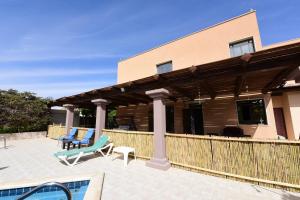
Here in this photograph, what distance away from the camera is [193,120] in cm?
1035

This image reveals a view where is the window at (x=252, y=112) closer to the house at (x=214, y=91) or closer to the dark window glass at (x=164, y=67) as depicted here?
the house at (x=214, y=91)

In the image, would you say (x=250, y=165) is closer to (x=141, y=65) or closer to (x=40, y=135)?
(x=141, y=65)

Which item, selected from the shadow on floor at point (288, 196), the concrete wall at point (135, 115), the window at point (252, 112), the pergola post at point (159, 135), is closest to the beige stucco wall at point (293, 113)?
the window at point (252, 112)

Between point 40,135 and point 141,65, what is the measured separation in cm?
1164

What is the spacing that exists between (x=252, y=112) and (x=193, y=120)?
11.5ft

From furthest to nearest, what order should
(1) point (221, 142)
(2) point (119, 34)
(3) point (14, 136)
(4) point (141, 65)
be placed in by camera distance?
(4) point (141, 65) → (3) point (14, 136) → (2) point (119, 34) → (1) point (221, 142)

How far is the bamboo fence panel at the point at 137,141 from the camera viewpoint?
636 cm

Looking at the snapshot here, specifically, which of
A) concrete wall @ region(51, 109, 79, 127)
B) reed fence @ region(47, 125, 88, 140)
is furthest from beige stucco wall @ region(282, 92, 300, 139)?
concrete wall @ region(51, 109, 79, 127)

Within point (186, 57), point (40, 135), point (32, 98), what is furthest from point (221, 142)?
point (32, 98)

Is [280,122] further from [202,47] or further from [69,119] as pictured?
[69,119]

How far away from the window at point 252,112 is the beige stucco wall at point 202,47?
3134 mm

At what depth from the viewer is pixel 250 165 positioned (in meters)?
4.19

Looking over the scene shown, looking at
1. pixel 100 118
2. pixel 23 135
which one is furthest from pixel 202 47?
pixel 23 135

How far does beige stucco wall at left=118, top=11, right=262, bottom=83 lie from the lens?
9.00 metres
